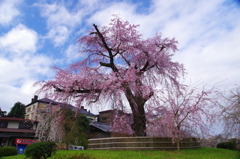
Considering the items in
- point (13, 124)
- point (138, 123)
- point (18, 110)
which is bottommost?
point (13, 124)

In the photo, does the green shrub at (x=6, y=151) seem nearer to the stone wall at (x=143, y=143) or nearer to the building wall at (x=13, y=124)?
the stone wall at (x=143, y=143)

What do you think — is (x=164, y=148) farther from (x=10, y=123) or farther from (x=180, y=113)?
(x=10, y=123)

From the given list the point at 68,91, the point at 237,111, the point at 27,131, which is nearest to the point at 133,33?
the point at 68,91

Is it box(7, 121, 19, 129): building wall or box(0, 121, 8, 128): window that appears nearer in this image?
box(0, 121, 8, 128): window

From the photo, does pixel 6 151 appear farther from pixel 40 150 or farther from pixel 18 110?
pixel 18 110

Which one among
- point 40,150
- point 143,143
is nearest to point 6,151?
point 40,150

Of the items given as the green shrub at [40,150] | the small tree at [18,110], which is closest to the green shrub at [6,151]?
the green shrub at [40,150]

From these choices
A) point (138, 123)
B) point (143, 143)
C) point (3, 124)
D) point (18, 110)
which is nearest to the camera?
point (143, 143)

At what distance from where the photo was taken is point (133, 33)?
37.0ft

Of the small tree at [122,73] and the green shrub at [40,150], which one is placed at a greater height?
the small tree at [122,73]

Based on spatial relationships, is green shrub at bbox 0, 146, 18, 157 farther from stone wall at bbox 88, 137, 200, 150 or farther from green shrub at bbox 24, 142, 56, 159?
stone wall at bbox 88, 137, 200, 150

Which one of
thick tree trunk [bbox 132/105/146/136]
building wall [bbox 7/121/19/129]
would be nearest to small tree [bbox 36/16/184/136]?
thick tree trunk [bbox 132/105/146/136]

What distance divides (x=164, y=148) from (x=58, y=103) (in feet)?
21.5

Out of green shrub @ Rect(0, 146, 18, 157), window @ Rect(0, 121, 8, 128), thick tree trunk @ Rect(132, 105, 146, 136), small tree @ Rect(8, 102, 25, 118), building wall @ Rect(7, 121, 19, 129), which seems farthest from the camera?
small tree @ Rect(8, 102, 25, 118)
